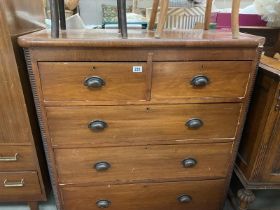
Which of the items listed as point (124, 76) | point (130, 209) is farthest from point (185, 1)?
point (130, 209)

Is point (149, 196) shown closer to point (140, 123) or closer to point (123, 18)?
point (140, 123)

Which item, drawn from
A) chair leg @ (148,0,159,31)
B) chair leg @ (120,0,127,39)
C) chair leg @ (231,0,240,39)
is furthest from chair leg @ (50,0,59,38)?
chair leg @ (231,0,240,39)

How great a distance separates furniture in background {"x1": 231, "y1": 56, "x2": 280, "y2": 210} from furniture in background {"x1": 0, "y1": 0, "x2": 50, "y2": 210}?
1050mm

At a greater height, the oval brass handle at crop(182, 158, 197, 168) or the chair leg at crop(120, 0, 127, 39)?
the chair leg at crop(120, 0, 127, 39)

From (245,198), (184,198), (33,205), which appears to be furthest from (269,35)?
(33,205)

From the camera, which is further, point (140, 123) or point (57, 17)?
point (140, 123)

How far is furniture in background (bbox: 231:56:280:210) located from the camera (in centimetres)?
101

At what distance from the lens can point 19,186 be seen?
121 cm

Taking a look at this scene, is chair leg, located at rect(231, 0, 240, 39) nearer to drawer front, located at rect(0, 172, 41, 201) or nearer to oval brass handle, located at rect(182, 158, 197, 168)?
oval brass handle, located at rect(182, 158, 197, 168)

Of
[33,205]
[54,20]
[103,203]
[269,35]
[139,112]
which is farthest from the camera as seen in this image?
[269,35]

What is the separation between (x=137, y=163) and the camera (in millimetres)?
1111

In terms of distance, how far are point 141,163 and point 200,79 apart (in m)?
0.48

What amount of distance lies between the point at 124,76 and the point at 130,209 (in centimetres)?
76

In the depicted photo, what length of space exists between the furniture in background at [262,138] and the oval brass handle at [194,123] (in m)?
0.29
